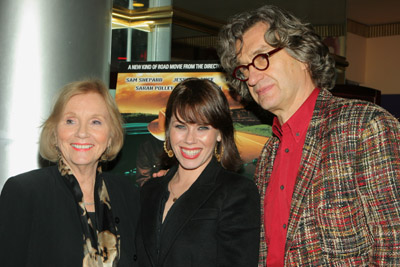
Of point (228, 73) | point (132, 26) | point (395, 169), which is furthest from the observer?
Result: point (132, 26)

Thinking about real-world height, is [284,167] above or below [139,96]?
below

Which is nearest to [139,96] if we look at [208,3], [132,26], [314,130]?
[132,26]

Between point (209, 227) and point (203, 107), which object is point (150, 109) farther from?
point (209, 227)

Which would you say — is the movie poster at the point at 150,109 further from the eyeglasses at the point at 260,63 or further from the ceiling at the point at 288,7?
the ceiling at the point at 288,7

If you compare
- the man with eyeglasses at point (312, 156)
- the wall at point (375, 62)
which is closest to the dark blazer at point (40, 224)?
the man with eyeglasses at point (312, 156)

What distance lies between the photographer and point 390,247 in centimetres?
172

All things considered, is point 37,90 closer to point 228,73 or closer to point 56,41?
point 56,41

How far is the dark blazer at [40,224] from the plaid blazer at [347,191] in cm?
91

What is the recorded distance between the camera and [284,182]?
2186mm

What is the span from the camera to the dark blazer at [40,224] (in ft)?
6.75

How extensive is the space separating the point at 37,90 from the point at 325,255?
1719mm

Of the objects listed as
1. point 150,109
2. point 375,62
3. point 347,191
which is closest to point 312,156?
point 347,191

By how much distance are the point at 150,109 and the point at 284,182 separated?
43.5 inches

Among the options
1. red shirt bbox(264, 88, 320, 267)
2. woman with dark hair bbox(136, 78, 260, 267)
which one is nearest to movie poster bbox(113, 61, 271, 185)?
woman with dark hair bbox(136, 78, 260, 267)
